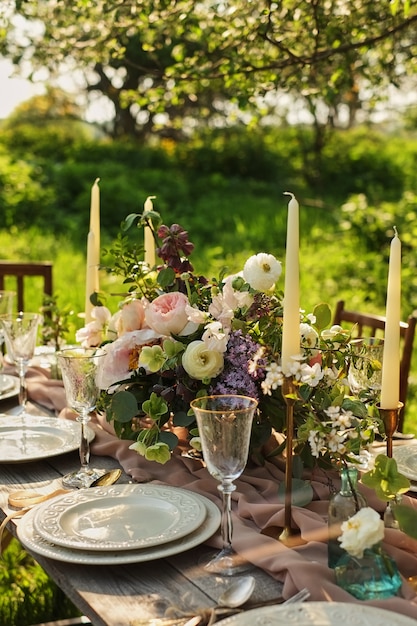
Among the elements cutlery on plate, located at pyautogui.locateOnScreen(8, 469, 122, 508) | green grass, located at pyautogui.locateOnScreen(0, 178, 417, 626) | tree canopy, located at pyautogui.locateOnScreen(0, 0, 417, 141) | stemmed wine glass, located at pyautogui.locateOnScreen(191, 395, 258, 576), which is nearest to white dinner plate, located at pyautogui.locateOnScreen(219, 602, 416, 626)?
stemmed wine glass, located at pyautogui.locateOnScreen(191, 395, 258, 576)

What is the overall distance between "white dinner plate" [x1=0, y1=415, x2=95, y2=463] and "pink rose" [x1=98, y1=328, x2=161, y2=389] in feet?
0.69

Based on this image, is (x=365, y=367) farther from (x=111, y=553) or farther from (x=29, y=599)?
(x=29, y=599)

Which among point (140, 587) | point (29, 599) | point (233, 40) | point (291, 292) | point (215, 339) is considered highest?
point (233, 40)

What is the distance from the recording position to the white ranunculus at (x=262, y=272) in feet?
6.21

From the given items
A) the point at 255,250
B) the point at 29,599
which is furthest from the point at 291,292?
the point at 255,250

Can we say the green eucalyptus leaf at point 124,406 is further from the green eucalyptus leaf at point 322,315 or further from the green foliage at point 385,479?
the green foliage at point 385,479

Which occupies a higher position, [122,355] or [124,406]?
[122,355]

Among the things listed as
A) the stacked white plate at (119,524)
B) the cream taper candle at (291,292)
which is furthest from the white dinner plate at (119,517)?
the cream taper candle at (291,292)

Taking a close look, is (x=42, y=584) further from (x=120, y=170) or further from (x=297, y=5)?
(x=120, y=170)

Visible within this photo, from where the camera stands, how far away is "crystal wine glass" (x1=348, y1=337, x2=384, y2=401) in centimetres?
194

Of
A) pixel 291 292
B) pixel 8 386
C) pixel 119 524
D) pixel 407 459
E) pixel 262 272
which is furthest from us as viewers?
pixel 8 386

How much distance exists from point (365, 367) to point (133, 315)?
53 centimetres

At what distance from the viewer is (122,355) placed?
1.98 meters

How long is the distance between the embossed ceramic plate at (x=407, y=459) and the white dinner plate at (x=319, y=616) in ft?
2.15
